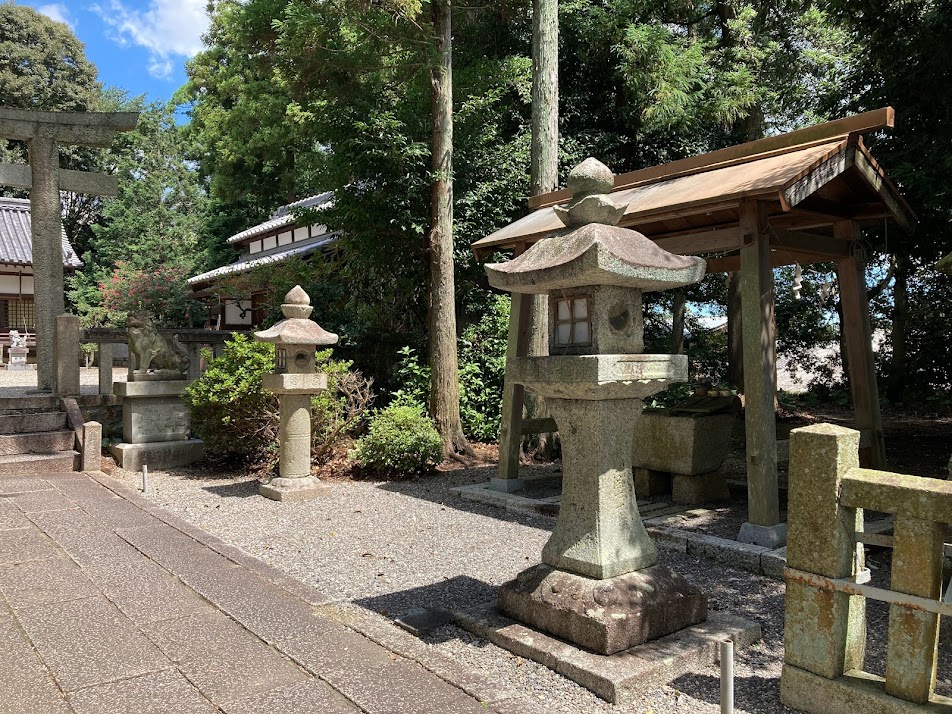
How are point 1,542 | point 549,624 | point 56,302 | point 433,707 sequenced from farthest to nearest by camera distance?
point 56,302 → point 1,542 → point 549,624 → point 433,707

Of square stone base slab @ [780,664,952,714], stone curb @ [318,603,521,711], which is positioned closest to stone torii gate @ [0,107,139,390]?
stone curb @ [318,603,521,711]

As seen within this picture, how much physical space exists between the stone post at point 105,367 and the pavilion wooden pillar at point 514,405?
6.09m

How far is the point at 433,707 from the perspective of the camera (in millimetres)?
2975

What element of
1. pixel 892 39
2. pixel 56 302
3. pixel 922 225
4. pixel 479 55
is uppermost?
pixel 479 55

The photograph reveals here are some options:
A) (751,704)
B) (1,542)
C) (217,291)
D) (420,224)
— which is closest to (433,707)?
(751,704)

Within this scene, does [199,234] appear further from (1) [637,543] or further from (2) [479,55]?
(1) [637,543]

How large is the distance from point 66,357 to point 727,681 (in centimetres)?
996

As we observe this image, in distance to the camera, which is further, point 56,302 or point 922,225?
point 56,302

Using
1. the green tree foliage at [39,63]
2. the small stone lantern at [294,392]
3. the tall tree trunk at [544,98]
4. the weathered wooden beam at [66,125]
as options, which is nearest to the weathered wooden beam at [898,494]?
the small stone lantern at [294,392]

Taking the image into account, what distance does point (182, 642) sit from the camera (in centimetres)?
365

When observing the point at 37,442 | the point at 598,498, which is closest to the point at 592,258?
the point at 598,498

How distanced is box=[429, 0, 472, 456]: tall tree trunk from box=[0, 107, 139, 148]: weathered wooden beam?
4789 millimetres

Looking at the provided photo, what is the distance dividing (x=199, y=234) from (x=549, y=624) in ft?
87.2

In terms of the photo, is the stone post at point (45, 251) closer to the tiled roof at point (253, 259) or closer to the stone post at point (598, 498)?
Answer: the tiled roof at point (253, 259)
